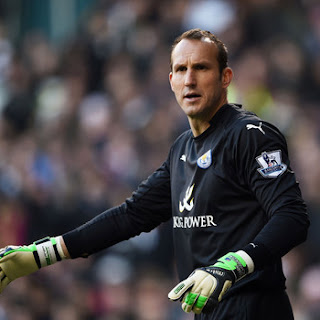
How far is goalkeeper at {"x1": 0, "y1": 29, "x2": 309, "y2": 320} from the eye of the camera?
3473mm

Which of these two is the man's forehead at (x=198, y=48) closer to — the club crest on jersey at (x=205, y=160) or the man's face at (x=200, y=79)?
the man's face at (x=200, y=79)

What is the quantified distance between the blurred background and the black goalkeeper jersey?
345cm

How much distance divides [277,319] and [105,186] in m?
5.76

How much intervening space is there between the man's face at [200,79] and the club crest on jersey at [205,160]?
25 cm

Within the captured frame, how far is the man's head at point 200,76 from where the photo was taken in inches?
163

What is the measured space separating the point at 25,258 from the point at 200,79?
4.47 feet

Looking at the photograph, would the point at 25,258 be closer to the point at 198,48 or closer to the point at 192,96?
the point at 192,96

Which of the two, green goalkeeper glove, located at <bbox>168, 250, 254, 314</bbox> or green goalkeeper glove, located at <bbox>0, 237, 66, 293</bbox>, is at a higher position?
green goalkeeper glove, located at <bbox>168, 250, 254, 314</bbox>

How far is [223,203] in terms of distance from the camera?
3.90 metres

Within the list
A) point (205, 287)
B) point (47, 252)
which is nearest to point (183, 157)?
point (47, 252)

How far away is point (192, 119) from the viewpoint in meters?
4.24

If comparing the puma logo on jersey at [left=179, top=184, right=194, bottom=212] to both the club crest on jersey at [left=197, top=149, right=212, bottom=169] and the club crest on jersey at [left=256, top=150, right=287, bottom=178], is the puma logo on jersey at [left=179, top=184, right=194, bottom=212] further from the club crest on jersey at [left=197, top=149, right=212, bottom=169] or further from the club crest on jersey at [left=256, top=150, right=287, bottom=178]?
the club crest on jersey at [left=256, top=150, right=287, bottom=178]

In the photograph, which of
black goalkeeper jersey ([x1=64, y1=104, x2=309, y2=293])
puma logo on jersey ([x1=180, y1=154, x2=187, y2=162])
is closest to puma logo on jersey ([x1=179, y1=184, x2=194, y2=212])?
black goalkeeper jersey ([x1=64, y1=104, x2=309, y2=293])

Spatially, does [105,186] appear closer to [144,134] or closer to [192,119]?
[144,134]
